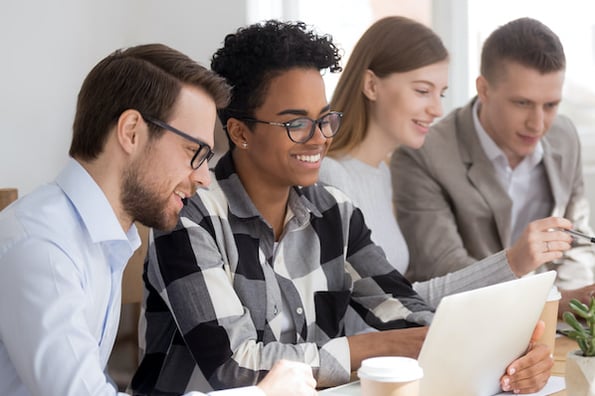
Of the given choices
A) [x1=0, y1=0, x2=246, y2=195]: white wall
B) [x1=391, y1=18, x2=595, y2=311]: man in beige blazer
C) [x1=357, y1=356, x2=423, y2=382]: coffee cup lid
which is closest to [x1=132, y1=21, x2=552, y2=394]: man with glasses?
[x1=357, y1=356, x2=423, y2=382]: coffee cup lid

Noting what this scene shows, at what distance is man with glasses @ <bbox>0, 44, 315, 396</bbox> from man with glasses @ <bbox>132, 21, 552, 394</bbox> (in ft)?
0.55

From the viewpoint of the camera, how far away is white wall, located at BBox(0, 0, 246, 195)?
3174 mm

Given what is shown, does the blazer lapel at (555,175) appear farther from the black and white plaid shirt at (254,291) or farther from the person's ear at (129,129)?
the person's ear at (129,129)

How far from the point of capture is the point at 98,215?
1.38 meters

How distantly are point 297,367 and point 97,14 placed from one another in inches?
101

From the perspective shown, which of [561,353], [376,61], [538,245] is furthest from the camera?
[376,61]

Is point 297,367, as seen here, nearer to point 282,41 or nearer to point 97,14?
point 282,41

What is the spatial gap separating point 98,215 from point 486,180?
1556mm

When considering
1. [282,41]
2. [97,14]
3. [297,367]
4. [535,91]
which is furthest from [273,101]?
[97,14]

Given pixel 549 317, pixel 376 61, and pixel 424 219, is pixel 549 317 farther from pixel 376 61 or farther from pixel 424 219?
pixel 376 61

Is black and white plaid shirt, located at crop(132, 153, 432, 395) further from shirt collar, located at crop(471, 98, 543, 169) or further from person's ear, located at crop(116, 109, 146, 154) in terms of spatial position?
shirt collar, located at crop(471, 98, 543, 169)

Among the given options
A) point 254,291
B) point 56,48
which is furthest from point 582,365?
point 56,48

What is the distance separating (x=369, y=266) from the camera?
1967 millimetres

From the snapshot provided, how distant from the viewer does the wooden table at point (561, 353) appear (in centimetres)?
163
